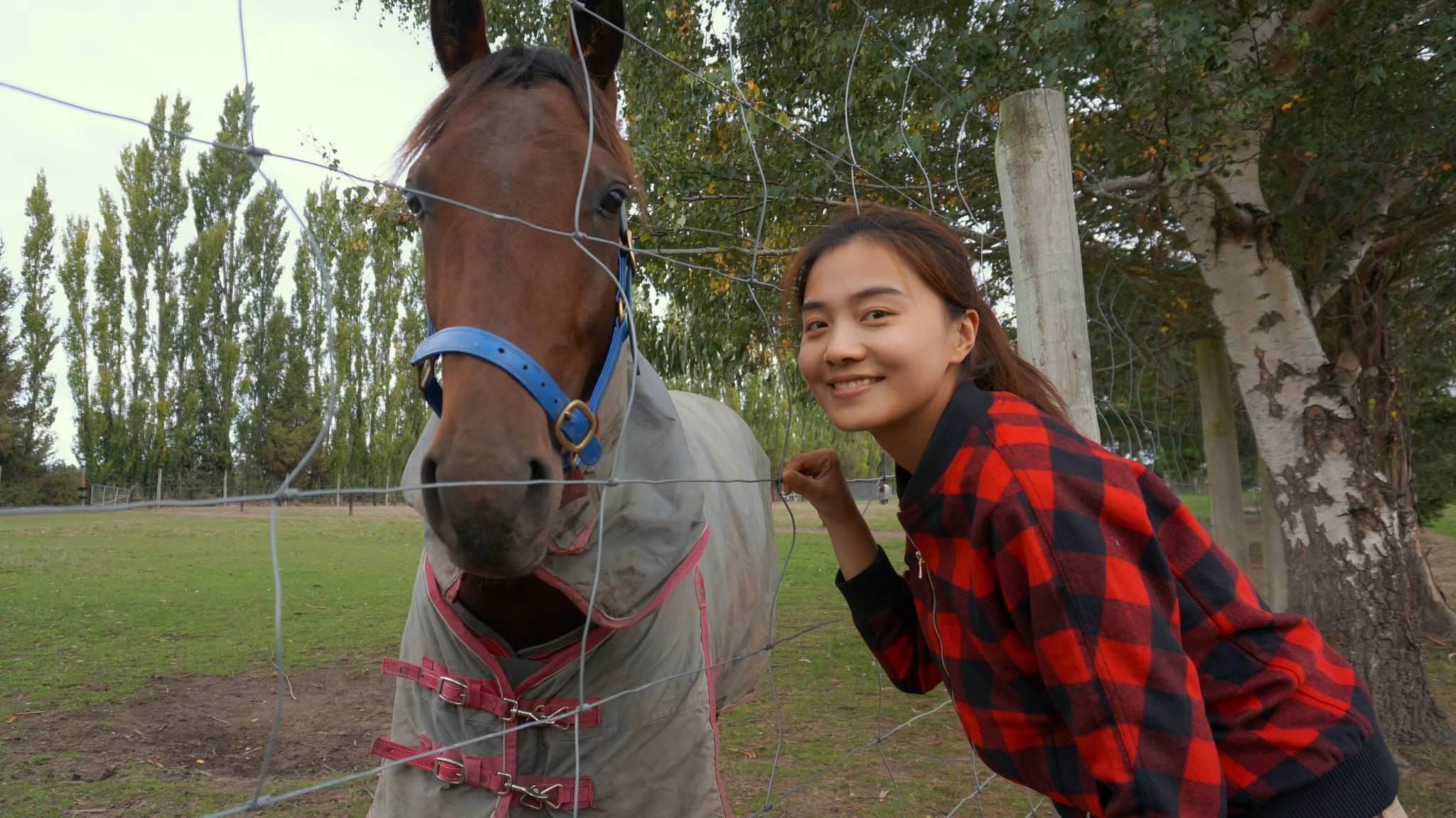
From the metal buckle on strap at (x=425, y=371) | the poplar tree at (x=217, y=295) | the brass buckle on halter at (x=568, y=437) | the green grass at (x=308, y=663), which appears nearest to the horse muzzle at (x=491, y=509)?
the brass buckle on halter at (x=568, y=437)

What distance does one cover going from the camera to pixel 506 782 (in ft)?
4.87

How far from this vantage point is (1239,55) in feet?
14.1

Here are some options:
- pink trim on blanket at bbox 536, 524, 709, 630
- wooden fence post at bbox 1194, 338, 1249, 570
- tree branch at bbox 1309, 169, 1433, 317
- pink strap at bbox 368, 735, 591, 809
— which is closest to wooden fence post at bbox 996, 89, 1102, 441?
pink trim on blanket at bbox 536, 524, 709, 630

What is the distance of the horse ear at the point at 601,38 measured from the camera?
71.5 inches

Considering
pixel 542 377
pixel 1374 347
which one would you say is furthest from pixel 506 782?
pixel 1374 347

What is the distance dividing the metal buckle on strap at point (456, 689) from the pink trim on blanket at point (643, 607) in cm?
25

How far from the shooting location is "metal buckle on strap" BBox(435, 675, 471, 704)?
59.6 inches

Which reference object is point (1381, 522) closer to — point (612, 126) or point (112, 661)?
point (612, 126)

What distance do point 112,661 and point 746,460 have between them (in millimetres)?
4673

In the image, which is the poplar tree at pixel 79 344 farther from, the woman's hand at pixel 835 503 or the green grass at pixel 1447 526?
the green grass at pixel 1447 526

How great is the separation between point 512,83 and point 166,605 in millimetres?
8007

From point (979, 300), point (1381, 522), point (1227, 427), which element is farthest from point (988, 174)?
point (979, 300)

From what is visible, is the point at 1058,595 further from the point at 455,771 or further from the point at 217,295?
the point at 217,295

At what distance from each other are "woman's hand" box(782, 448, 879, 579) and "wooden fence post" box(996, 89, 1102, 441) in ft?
2.06
